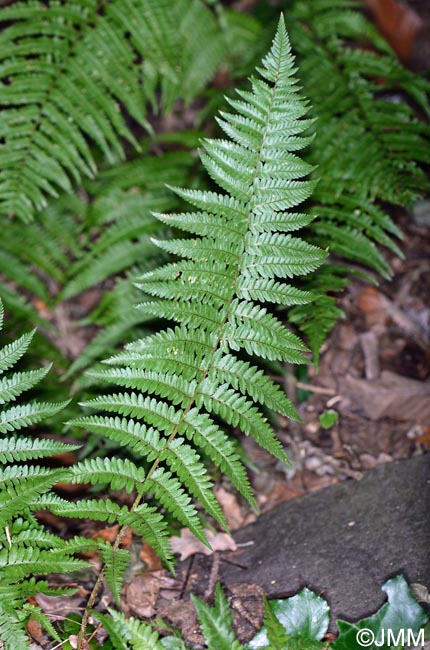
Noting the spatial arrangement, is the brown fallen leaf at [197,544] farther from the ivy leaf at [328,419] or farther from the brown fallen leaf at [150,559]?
the ivy leaf at [328,419]

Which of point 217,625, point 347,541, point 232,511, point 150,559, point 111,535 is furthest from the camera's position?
point 232,511

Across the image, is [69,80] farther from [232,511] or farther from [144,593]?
[144,593]

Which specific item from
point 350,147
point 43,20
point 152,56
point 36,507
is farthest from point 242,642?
point 43,20

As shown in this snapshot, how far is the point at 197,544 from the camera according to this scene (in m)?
2.69

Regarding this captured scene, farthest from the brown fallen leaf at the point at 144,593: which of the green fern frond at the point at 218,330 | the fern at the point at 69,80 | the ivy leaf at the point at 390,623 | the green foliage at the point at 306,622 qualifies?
the fern at the point at 69,80

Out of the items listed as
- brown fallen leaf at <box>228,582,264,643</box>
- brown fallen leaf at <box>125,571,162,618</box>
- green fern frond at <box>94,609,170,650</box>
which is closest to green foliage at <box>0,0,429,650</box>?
green fern frond at <box>94,609,170,650</box>

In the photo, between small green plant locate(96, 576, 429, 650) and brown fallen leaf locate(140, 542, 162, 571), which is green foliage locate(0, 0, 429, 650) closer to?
small green plant locate(96, 576, 429, 650)

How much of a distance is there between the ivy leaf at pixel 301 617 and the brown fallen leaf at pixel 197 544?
480mm

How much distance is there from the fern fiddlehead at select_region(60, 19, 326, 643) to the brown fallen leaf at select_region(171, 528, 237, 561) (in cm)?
42

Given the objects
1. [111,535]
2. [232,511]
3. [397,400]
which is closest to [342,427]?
[397,400]

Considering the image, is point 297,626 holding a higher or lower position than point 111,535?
lower

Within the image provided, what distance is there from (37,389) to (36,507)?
113 centimetres

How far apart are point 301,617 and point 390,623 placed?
32 cm

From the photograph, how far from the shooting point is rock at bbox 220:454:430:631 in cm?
228
